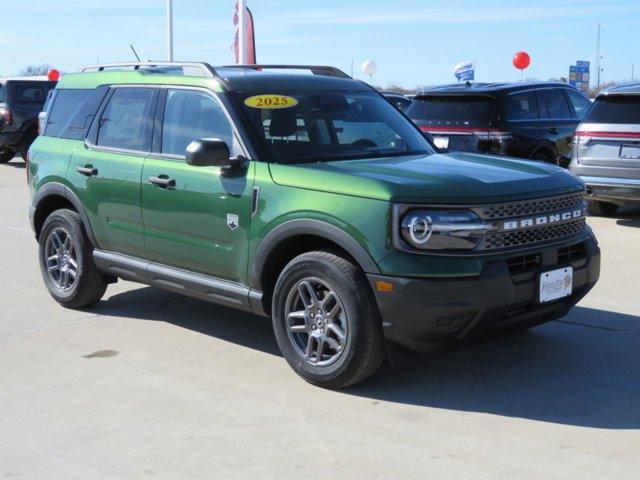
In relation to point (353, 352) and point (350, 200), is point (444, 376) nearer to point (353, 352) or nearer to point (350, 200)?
point (353, 352)

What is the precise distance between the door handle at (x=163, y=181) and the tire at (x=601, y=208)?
293 inches

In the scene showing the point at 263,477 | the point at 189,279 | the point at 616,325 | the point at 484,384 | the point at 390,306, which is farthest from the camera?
the point at 616,325

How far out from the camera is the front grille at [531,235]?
4910mm

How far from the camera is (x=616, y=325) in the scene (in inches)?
254

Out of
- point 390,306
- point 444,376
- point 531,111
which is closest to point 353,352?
point 390,306

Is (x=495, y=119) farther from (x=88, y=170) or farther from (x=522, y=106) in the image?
(x=88, y=170)

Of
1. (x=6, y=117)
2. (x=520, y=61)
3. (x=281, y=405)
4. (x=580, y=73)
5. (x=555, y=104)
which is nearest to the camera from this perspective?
(x=281, y=405)

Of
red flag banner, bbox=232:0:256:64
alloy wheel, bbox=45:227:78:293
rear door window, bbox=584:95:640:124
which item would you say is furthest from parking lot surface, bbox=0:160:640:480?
red flag banner, bbox=232:0:256:64

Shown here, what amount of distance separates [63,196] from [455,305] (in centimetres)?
349

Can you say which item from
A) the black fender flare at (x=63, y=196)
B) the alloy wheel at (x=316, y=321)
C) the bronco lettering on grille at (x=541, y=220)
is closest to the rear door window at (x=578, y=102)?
the bronco lettering on grille at (x=541, y=220)

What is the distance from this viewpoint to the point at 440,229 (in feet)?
15.6

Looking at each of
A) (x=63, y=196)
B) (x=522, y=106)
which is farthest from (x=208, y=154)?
(x=522, y=106)

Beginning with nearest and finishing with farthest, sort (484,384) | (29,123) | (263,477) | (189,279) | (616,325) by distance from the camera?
(263,477), (484,384), (189,279), (616,325), (29,123)

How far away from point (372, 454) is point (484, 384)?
1.22 m
